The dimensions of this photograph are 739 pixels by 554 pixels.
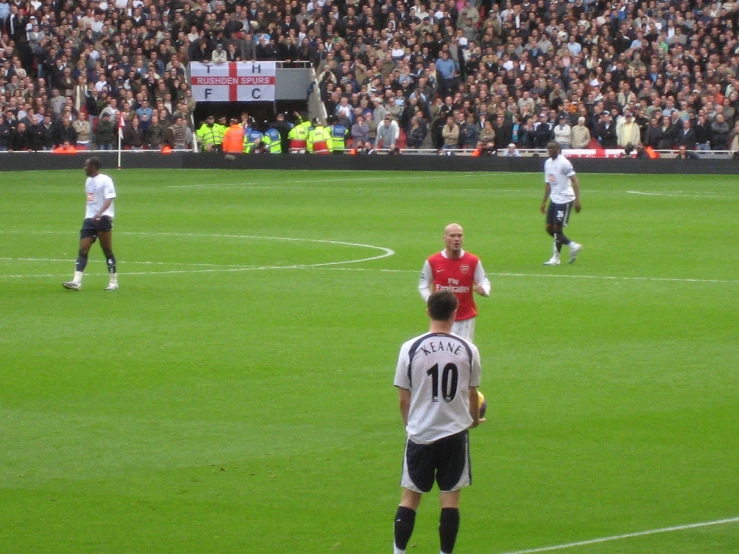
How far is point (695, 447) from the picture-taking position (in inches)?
438

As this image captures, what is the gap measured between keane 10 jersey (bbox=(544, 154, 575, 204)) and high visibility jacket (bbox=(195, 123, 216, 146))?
28.5 meters

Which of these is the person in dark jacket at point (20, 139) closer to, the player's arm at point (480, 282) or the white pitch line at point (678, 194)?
the white pitch line at point (678, 194)

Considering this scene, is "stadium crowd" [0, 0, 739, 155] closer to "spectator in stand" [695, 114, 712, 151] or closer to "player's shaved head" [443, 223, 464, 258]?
"spectator in stand" [695, 114, 712, 151]

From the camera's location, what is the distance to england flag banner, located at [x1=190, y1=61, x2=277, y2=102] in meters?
52.9

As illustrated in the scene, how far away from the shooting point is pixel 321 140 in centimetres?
5019

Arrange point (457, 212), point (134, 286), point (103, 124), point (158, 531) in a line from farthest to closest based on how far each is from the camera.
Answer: point (103, 124), point (457, 212), point (134, 286), point (158, 531)

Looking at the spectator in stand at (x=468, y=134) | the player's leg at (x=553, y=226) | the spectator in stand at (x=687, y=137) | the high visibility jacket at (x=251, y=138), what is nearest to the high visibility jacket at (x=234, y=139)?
the high visibility jacket at (x=251, y=138)

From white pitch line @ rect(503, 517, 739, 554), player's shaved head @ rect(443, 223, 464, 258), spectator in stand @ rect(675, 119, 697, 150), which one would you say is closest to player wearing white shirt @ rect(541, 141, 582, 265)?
player's shaved head @ rect(443, 223, 464, 258)

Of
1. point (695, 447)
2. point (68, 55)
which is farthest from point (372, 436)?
point (68, 55)

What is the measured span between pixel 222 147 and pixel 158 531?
42962 millimetres

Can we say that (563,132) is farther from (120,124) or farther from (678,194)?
(120,124)

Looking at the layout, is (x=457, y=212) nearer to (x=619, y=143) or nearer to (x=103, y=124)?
(x=619, y=143)

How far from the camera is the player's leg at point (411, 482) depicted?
7941mm

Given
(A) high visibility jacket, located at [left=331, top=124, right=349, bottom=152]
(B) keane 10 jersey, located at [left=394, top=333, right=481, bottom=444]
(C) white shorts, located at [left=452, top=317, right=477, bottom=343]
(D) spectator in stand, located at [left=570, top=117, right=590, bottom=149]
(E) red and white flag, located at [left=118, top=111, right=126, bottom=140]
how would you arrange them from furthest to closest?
(A) high visibility jacket, located at [left=331, top=124, right=349, bottom=152]
(E) red and white flag, located at [left=118, top=111, right=126, bottom=140]
(D) spectator in stand, located at [left=570, top=117, right=590, bottom=149]
(C) white shorts, located at [left=452, top=317, right=477, bottom=343]
(B) keane 10 jersey, located at [left=394, top=333, right=481, bottom=444]
